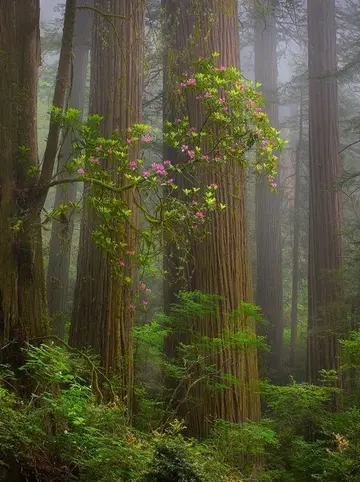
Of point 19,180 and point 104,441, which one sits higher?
point 19,180

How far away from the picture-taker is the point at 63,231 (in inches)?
218

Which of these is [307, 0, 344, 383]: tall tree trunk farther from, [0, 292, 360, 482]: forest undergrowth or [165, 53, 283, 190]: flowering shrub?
[165, 53, 283, 190]: flowering shrub

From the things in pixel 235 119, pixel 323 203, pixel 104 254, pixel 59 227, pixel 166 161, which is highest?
pixel 323 203

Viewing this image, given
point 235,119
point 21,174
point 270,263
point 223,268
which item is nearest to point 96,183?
point 21,174

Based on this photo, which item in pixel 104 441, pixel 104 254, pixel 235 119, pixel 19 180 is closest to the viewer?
pixel 104 441

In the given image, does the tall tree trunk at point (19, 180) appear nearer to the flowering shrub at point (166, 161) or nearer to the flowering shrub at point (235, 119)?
the flowering shrub at point (166, 161)

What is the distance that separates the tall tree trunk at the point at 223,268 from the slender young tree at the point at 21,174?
183cm

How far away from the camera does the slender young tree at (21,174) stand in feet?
15.4

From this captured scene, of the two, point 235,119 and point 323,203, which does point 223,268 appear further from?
point 323,203

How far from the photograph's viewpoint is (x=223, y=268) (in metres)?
7.35

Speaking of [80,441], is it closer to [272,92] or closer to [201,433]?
[201,433]

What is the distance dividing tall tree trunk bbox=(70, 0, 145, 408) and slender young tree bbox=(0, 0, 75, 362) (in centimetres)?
97

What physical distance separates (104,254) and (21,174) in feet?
Result: 6.08

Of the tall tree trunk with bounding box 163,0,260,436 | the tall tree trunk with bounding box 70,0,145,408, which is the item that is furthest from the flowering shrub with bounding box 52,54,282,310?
the tall tree trunk with bounding box 163,0,260,436
